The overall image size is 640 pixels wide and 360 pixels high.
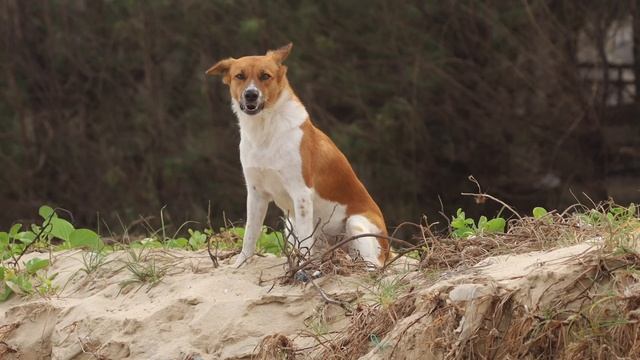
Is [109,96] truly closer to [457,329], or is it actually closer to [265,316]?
[265,316]

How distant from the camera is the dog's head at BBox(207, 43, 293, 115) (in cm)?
644

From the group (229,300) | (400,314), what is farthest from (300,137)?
(400,314)

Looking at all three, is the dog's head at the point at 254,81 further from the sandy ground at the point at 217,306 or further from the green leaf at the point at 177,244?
the green leaf at the point at 177,244

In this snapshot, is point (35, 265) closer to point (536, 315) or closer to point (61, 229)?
point (61, 229)

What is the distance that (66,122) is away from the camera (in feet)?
49.5

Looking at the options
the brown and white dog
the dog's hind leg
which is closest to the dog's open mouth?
the brown and white dog

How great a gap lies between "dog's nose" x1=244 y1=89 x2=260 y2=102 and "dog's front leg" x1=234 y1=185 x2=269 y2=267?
1.50 ft

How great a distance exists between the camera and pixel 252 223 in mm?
6488

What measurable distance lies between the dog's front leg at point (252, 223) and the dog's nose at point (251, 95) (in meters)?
0.46

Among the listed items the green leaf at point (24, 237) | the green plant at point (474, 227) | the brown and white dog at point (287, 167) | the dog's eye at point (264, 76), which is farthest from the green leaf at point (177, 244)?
the green plant at point (474, 227)

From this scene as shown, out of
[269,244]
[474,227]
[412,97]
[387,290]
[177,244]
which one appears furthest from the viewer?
[412,97]

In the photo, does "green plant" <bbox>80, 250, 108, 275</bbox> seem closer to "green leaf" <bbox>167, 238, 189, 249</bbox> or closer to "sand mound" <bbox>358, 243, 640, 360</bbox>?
"green leaf" <bbox>167, 238, 189, 249</bbox>

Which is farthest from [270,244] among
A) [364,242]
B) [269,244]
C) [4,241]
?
[4,241]

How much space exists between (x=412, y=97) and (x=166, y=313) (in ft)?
25.3
